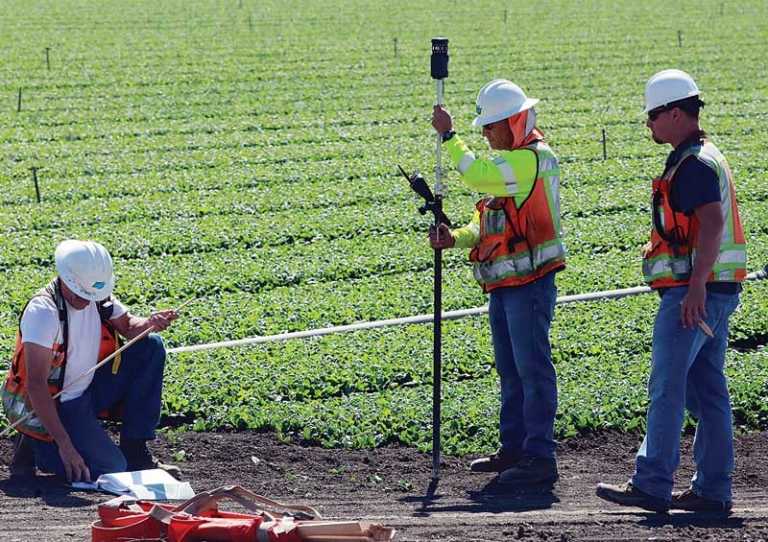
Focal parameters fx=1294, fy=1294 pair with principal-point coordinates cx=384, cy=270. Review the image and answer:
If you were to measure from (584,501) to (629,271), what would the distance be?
16.6 ft

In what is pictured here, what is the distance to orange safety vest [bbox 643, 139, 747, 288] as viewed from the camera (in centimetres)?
650

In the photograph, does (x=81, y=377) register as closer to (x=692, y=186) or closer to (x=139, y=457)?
(x=139, y=457)

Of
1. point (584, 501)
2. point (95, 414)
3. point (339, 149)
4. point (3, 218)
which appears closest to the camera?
point (584, 501)

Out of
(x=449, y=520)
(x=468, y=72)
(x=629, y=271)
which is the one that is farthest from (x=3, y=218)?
(x=468, y=72)

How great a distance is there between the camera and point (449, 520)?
21.6ft

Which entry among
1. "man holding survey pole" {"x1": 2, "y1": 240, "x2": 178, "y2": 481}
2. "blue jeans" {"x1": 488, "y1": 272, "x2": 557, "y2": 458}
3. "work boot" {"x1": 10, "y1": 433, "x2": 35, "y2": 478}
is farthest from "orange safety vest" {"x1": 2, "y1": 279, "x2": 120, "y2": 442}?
"blue jeans" {"x1": 488, "y1": 272, "x2": 557, "y2": 458}

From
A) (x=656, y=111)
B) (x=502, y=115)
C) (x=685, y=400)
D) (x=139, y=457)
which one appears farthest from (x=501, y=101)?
(x=139, y=457)

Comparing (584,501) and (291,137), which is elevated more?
(291,137)

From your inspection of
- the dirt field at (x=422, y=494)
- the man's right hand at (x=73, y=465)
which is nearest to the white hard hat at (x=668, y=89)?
the dirt field at (x=422, y=494)

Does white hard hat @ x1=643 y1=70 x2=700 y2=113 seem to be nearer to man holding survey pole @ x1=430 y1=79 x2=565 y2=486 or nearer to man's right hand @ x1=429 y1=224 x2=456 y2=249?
man holding survey pole @ x1=430 y1=79 x2=565 y2=486

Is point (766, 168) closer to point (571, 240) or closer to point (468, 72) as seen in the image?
point (571, 240)

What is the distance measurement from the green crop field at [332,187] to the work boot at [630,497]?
3.97 ft

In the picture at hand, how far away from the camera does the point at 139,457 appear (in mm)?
7496

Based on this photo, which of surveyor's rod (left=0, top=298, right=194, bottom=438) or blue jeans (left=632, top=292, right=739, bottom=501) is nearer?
blue jeans (left=632, top=292, right=739, bottom=501)
